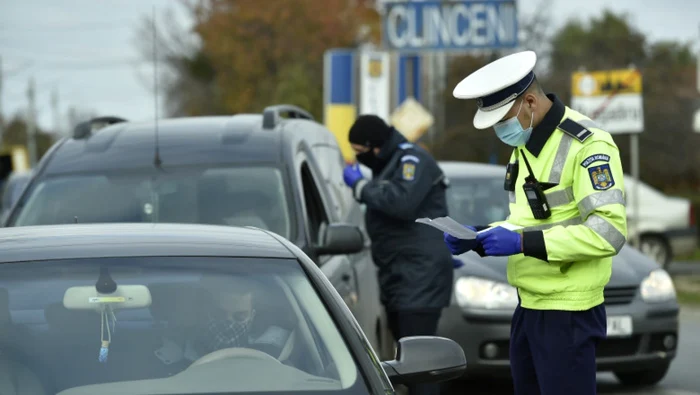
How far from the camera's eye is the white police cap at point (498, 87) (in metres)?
5.10

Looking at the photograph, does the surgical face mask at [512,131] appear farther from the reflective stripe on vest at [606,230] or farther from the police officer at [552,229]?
the reflective stripe on vest at [606,230]

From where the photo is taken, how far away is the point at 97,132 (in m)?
8.41

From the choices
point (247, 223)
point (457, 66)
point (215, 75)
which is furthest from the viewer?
point (215, 75)

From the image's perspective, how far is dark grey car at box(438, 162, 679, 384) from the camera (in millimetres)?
9281

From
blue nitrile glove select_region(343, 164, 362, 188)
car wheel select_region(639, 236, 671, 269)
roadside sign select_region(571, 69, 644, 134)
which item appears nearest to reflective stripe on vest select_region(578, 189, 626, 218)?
blue nitrile glove select_region(343, 164, 362, 188)

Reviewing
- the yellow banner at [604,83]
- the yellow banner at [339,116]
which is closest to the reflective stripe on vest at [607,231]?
the yellow banner at [604,83]

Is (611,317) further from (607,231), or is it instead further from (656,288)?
(607,231)

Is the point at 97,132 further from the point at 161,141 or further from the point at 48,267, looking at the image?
the point at 48,267

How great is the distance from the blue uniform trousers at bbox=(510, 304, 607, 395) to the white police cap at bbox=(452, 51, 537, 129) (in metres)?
0.71

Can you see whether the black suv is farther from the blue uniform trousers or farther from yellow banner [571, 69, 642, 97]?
yellow banner [571, 69, 642, 97]

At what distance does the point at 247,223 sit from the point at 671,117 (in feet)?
105

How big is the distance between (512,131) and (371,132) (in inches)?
123

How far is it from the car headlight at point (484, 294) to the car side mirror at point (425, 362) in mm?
4901

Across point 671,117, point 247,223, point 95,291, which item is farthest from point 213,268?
point 671,117
